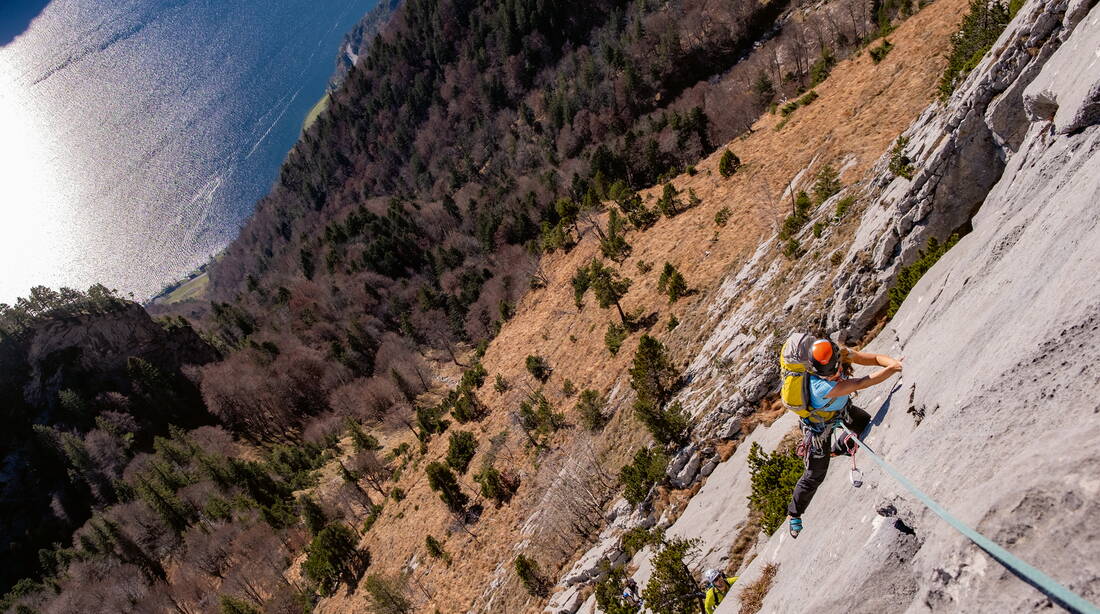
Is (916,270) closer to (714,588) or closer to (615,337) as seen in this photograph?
(714,588)

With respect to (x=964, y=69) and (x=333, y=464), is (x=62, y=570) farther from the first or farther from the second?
(x=964, y=69)

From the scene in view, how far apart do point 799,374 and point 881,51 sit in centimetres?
2771

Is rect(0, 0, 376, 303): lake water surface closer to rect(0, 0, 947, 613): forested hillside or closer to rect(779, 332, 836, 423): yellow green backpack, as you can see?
rect(0, 0, 947, 613): forested hillside

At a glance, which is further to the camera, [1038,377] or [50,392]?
[50,392]

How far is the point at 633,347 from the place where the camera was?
24.9 m

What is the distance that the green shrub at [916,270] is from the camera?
29.9 feet

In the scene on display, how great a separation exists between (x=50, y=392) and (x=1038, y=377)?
11123 cm

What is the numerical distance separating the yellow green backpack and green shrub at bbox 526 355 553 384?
2478 centimetres

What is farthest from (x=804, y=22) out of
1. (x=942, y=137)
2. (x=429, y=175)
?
(x=429, y=175)

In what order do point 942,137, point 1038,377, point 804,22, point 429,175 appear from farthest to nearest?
point 429,175 → point 804,22 → point 942,137 → point 1038,377

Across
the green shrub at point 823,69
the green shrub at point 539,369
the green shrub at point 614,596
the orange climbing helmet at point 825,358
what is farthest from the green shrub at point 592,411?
the green shrub at point 823,69

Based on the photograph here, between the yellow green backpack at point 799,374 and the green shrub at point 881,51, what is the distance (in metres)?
27.1

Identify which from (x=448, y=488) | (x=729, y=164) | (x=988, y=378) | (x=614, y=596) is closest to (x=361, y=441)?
(x=448, y=488)

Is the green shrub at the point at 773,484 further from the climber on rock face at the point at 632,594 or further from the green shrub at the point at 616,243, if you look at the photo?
the green shrub at the point at 616,243
